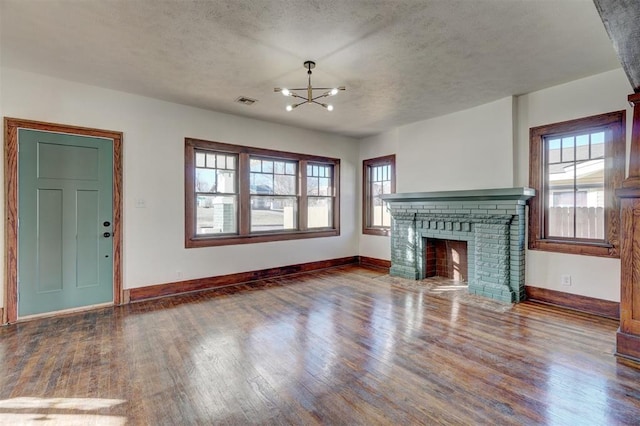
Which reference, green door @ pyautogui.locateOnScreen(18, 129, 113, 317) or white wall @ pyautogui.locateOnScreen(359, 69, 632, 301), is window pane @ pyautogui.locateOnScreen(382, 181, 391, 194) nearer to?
white wall @ pyautogui.locateOnScreen(359, 69, 632, 301)

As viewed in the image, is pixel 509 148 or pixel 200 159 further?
pixel 200 159

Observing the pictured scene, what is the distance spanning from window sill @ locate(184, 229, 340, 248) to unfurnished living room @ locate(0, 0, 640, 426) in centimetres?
4

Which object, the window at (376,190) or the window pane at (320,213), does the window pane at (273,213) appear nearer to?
the window pane at (320,213)

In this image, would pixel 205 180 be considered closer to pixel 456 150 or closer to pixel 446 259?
pixel 456 150

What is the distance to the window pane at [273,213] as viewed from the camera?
568 cm

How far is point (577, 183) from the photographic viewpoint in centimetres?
400

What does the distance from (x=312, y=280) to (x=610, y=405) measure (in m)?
4.05

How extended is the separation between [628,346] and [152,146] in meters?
5.76

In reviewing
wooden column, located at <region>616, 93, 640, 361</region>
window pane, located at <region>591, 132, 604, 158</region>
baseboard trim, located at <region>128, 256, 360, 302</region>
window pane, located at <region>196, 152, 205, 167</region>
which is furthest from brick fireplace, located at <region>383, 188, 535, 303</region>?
window pane, located at <region>196, 152, 205, 167</region>

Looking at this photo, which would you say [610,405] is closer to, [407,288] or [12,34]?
[407,288]

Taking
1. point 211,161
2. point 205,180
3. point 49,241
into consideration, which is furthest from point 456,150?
point 49,241

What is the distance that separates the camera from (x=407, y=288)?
4949 millimetres

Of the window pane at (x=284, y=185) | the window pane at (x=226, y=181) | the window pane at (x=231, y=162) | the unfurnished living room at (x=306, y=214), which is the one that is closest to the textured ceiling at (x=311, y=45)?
the unfurnished living room at (x=306, y=214)

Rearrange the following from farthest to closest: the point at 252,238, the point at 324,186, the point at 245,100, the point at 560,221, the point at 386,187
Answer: the point at 324,186 → the point at 386,187 → the point at 252,238 → the point at 245,100 → the point at 560,221
